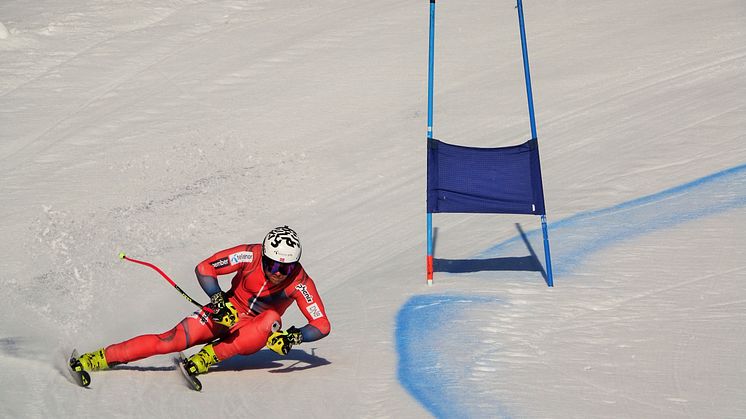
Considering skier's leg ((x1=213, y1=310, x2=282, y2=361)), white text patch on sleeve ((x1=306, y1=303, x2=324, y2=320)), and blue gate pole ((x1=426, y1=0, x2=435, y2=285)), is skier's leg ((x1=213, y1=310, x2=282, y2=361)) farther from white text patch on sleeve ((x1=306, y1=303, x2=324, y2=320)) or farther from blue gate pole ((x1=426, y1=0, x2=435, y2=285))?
blue gate pole ((x1=426, y1=0, x2=435, y2=285))

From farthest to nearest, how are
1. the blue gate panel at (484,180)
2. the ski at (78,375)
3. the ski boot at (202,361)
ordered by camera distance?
the blue gate panel at (484,180)
the ski boot at (202,361)
the ski at (78,375)

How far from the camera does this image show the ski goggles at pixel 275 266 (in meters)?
6.69

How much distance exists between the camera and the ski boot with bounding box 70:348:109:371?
21.1 ft

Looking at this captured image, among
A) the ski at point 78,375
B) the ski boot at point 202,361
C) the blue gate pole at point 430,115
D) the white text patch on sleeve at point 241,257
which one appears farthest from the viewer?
the blue gate pole at point 430,115

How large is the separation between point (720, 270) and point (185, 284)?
5010 millimetres

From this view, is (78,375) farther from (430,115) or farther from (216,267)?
(430,115)

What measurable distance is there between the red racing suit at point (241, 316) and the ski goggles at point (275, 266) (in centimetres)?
15

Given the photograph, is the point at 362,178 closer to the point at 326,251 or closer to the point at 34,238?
the point at 326,251

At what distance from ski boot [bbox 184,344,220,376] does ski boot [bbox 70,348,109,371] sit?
534 mm

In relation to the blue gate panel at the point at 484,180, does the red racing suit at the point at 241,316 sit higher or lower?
lower

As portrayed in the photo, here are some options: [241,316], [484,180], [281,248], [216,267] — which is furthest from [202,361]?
[484,180]

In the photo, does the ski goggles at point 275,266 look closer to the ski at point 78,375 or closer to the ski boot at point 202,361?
the ski boot at point 202,361

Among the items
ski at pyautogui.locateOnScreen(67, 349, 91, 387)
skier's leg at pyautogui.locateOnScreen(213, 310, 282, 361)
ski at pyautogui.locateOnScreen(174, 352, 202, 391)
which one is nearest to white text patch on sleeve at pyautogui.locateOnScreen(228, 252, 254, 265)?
skier's leg at pyautogui.locateOnScreen(213, 310, 282, 361)

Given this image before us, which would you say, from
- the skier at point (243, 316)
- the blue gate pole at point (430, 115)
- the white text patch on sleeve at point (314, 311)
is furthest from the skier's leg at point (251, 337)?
the blue gate pole at point (430, 115)
